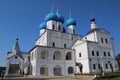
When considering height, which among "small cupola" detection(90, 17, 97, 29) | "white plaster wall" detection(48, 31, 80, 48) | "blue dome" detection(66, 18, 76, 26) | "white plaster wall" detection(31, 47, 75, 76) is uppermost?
"blue dome" detection(66, 18, 76, 26)

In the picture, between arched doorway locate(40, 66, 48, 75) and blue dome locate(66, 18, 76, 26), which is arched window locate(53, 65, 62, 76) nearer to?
arched doorway locate(40, 66, 48, 75)

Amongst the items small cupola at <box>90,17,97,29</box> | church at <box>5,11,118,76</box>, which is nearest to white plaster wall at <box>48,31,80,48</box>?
church at <box>5,11,118,76</box>

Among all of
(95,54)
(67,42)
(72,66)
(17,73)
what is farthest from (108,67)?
(17,73)

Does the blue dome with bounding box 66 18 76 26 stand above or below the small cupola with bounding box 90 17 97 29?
above

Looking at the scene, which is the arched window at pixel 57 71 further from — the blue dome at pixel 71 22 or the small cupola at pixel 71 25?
the blue dome at pixel 71 22

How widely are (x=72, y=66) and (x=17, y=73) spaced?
14.0 metres

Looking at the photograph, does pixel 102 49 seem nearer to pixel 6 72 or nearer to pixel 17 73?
pixel 17 73

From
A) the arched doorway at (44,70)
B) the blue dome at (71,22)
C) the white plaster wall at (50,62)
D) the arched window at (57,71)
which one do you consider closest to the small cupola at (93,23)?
the blue dome at (71,22)

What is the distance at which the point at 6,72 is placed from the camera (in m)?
28.5

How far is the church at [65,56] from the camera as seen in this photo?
28.6 metres

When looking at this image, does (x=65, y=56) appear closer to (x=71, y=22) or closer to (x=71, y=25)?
(x=71, y=25)

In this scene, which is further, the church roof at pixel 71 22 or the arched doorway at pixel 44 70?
the church roof at pixel 71 22

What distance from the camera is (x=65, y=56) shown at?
3170cm

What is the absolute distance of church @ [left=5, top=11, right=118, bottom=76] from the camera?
93.9 feet
